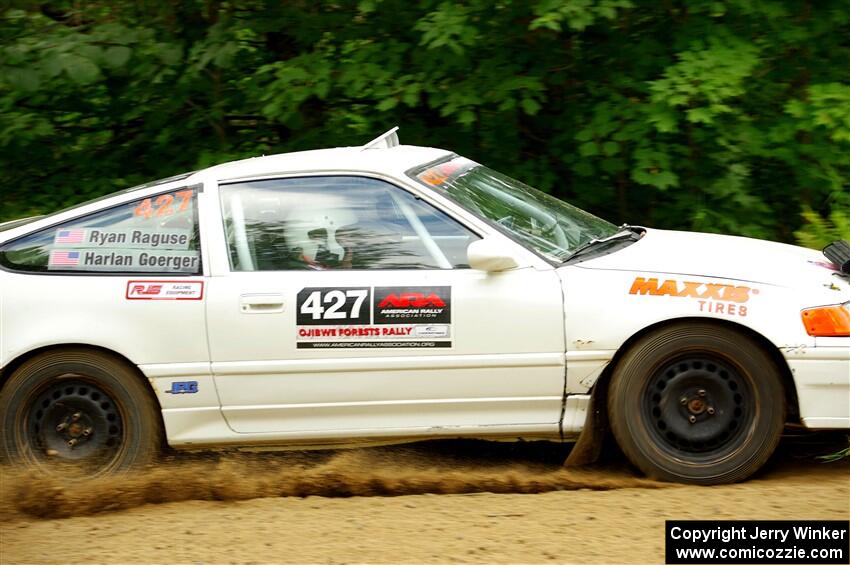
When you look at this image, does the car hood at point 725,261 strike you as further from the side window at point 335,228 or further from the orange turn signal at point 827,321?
the side window at point 335,228

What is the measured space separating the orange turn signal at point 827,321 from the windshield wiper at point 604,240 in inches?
43.1

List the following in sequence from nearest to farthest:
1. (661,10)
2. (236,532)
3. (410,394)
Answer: (236,532) → (410,394) → (661,10)

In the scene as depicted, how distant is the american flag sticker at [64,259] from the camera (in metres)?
5.55

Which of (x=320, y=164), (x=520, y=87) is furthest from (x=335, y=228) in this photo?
(x=520, y=87)

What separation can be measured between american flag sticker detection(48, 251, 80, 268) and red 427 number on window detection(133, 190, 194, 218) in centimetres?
36

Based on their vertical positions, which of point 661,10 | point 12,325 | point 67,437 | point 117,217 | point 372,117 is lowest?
point 67,437

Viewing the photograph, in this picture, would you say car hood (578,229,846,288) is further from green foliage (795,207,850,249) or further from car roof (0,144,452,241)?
green foliage (795,207,850,249)

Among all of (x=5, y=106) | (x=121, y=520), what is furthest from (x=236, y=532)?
(x=5, y=106)

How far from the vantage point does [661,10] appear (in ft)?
26.3

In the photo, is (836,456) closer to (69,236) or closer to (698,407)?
(698,407)

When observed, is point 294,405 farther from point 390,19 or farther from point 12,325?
point 390,19

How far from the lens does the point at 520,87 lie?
790 centimetres

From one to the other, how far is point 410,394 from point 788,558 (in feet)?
6.26

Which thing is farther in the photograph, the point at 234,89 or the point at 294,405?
the point at 234,89
